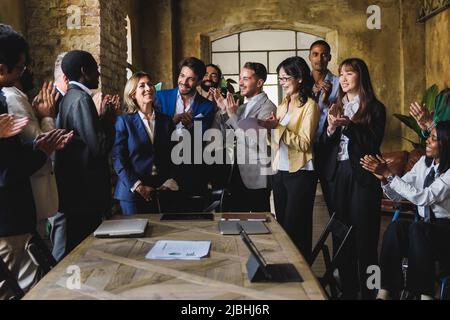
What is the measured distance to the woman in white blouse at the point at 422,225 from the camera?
2.74 metres

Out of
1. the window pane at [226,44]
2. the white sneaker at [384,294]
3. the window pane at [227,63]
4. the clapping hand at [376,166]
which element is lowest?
the white sneaker at [384,294]

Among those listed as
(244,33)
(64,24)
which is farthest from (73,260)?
(244,33)

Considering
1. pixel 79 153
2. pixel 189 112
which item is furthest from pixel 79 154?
pixel 189 112

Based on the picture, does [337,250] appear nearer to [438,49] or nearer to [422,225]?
[422,225]

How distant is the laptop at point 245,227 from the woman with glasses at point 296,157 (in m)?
0.82

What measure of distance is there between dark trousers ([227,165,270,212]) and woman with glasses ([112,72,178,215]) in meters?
0.45

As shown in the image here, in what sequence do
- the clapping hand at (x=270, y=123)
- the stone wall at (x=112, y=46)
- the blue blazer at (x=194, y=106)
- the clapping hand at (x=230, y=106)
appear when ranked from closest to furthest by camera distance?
1. the clapping hand at (x=270, y=123)
2. the clapping hand at (x=230, y=106)
3. the blue blazer at (x=194, y=106)
4. the stone wall at (x=112, y=46)

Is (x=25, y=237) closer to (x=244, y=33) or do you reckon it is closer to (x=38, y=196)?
(x=38, y=196)

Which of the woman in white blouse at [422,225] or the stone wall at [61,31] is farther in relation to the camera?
the stone wall at [61,31]

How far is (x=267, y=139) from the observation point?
359cm

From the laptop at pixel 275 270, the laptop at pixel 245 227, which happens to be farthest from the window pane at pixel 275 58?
the laptop at pixel 275 270

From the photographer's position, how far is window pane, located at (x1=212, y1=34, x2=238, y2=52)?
10.3 metres

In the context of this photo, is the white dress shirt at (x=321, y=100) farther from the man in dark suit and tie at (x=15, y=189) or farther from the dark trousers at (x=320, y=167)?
the man in dark suit and tie at (x=15, y=189)

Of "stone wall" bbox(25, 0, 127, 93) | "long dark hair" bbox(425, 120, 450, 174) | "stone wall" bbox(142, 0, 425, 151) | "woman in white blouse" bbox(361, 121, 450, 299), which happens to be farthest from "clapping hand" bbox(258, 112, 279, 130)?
"stone wall" bbox(142, 0, 425, 151)
